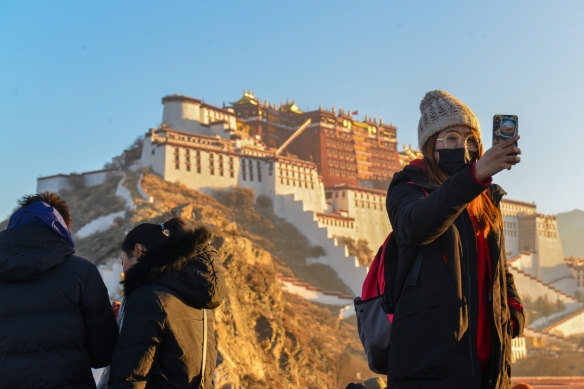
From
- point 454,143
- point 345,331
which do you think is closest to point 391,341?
point 454,143

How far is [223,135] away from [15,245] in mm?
47158

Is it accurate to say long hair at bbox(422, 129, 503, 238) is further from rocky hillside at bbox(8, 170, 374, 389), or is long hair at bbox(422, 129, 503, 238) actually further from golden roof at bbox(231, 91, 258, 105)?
golden roof at bbox(231, 91, 258, 105)

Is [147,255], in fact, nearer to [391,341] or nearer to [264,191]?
[391,341]

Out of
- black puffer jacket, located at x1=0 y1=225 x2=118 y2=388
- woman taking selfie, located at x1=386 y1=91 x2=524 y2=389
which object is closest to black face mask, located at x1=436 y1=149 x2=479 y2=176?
woman taking selfie, located at x1=386 y1=91 x2=524 y2=389

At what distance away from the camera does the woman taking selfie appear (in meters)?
2.14

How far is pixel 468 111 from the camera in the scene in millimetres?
2561

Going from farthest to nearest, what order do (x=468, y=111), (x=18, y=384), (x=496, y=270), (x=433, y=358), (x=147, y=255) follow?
(x=147, y=255) < (x=18, y=384) < (x=468, y=111) < (x=496, y=270) < (x=433, y=358)

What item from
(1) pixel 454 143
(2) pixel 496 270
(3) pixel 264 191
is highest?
(3) pixel 264 191

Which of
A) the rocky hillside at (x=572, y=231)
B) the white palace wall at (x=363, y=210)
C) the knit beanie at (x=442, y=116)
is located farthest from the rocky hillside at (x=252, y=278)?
the rocky hillside at (x=572, y=231)

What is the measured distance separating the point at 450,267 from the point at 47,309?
184 centimetres

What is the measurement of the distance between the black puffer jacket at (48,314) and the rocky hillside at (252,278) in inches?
37.2

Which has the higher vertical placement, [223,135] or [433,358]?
[223,135]

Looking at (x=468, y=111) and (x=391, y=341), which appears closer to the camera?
(x=391, y=341)

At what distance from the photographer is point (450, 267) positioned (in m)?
2.25
